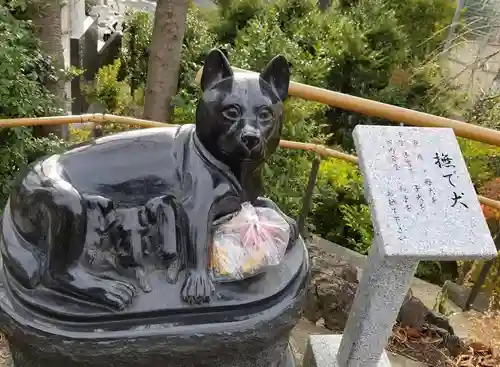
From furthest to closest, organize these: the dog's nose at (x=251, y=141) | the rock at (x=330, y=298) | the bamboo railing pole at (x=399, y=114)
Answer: the rock at (x=330, y=298)
the bamboo railing pole at (x=399, y=114)
the dog's nose at (x=251, y=141)

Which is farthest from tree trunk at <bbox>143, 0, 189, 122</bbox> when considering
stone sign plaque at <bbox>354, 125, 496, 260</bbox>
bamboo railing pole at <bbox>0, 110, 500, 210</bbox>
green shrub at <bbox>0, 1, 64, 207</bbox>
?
stone sign plaque at <bbox>354, 125, 496, 260</bbox>

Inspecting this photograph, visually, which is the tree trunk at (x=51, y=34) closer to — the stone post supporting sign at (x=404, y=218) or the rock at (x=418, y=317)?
the rock at (x=418, y=317)

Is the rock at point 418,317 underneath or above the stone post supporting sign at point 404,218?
underneath

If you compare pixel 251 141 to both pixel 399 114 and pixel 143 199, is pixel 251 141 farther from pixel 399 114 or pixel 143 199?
pixel 399 114

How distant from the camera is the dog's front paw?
6.59 feet

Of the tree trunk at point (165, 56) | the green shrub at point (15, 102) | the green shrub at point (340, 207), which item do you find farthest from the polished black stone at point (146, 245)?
the tree trunk at point (165, 56)

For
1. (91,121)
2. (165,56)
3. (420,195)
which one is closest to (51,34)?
(165,56)

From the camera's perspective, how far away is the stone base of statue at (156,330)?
1.97m

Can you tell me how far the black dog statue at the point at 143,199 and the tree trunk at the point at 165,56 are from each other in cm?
437

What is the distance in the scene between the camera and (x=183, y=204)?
2.06 meters

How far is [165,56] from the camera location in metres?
6.50

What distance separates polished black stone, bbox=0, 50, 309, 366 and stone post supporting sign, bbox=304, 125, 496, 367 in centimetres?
41

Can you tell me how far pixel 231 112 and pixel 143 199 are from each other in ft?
1.57

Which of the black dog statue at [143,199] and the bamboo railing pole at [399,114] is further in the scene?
the bamboo railing pole at [399,114]
